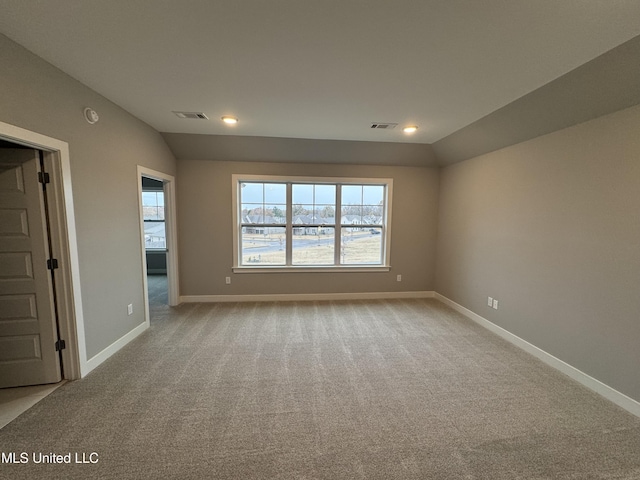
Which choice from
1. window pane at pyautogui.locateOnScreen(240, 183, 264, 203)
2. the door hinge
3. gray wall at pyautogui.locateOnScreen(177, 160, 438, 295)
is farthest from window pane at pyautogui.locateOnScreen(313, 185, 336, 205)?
the door hinge

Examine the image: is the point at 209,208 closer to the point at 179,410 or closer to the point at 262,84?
the point at 262,84

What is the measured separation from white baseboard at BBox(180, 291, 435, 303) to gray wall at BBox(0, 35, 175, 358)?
1.13 meters

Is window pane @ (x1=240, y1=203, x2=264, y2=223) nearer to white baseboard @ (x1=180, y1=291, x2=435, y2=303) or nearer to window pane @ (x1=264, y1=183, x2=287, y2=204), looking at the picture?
window pane @ (x1=264, y1=183, x2=287, y2=204)

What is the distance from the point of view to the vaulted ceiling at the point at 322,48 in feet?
4.45

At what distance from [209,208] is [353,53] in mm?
3213

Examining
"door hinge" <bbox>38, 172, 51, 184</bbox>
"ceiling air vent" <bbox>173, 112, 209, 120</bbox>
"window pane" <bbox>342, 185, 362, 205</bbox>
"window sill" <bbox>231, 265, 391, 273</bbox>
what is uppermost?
"ceiling air vent" <bbox>173, 112, 209, 120</bbox>

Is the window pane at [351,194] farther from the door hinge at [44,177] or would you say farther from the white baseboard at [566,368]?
the door hinge at [44,177]

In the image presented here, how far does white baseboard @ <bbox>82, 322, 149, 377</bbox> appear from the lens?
236cm

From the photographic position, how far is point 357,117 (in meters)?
2.88

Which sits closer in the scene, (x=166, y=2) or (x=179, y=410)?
(x=166, y=2)

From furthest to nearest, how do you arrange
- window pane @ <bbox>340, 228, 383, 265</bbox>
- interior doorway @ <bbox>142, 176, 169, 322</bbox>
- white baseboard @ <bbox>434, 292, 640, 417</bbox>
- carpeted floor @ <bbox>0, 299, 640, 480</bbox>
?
1. interior doorway @ <bbox>142, 176, 169, 322</bbox>
2. window pane @ <bbox>340, 228, 383, 265</bbox>
3. white baseboard @ <bbox>434, 292, 640, 417</bbox>
4. carpeted floor @ <bbox>0, 299, 640, 480</bbox>

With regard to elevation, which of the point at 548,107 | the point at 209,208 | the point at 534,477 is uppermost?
the point at 548,107

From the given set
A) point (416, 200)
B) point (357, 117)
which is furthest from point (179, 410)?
point (416, 200)

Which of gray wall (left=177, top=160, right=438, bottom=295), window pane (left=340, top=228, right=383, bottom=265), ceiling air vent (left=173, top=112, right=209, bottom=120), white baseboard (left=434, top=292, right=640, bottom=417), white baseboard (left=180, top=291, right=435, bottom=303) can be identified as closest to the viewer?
white baseboard (left=434, top=292, right=640, bottom=417)
